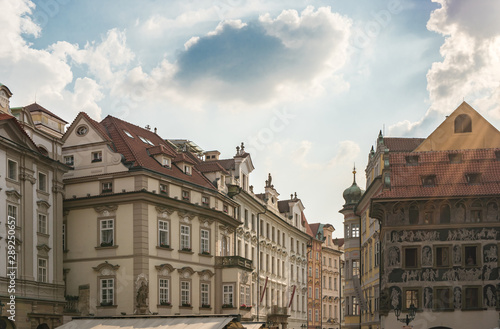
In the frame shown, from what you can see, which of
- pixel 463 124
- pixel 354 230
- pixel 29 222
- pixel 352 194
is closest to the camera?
pixel 29 222

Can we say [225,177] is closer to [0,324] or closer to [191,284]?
[191,284]

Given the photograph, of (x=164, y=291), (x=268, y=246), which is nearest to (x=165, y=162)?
(x=164, y=291)

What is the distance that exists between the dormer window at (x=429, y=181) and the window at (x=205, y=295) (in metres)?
16.1

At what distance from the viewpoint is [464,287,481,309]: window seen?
44.1m

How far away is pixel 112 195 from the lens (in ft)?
147

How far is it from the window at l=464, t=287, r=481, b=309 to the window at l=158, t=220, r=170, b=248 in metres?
18.9

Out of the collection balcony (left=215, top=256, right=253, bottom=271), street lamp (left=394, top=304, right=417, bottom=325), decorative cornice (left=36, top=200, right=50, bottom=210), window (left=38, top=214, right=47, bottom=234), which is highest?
decorative cornice (left=36, top=200, right=50, bottom=210)

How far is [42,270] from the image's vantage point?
4028 centimetres

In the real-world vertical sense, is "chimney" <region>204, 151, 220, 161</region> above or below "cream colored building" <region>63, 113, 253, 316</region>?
above

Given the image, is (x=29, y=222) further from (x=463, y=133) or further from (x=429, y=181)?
(x=463, y=133)

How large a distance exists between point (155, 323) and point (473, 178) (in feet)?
76.3

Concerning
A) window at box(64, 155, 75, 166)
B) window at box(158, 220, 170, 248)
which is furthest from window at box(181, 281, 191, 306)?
window at box(64, 155, 75, 166)

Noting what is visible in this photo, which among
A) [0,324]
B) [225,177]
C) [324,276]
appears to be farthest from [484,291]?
[324,276]

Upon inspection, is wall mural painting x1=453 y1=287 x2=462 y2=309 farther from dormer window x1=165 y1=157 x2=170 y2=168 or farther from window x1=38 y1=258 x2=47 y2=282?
window x1=38 y1=258 x2=47 y2=282
